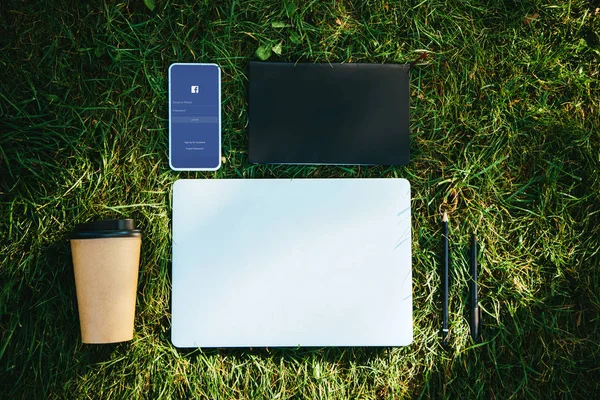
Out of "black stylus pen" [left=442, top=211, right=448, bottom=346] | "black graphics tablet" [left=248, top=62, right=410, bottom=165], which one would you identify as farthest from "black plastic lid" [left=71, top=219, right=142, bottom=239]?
"black stylus pen" [left=442, top=211, right=448, bottom=346]

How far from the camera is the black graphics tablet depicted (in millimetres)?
982

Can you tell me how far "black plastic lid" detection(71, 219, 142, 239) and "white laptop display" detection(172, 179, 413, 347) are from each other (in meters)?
0.12

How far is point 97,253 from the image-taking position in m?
0.87

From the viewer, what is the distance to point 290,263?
974 millimetres

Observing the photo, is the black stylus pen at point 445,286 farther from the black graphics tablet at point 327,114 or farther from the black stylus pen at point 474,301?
the black graphics tablet at point 327,114

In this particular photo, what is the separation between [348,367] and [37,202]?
0.84 metres

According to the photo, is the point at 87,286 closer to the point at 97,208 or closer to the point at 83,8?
the point at 97,208

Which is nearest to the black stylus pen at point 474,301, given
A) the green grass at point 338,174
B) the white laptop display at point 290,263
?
the green grass at point 338,174

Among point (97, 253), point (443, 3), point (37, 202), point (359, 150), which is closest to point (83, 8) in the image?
point (37, 202)

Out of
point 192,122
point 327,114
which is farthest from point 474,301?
point 192,122

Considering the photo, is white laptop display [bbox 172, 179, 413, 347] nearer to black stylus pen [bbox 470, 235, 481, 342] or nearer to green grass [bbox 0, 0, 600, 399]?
green grass [bbox 0, 0, 600, 399]

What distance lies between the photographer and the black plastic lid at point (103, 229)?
0.86 m

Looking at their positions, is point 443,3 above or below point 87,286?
above

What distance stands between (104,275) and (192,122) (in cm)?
40
